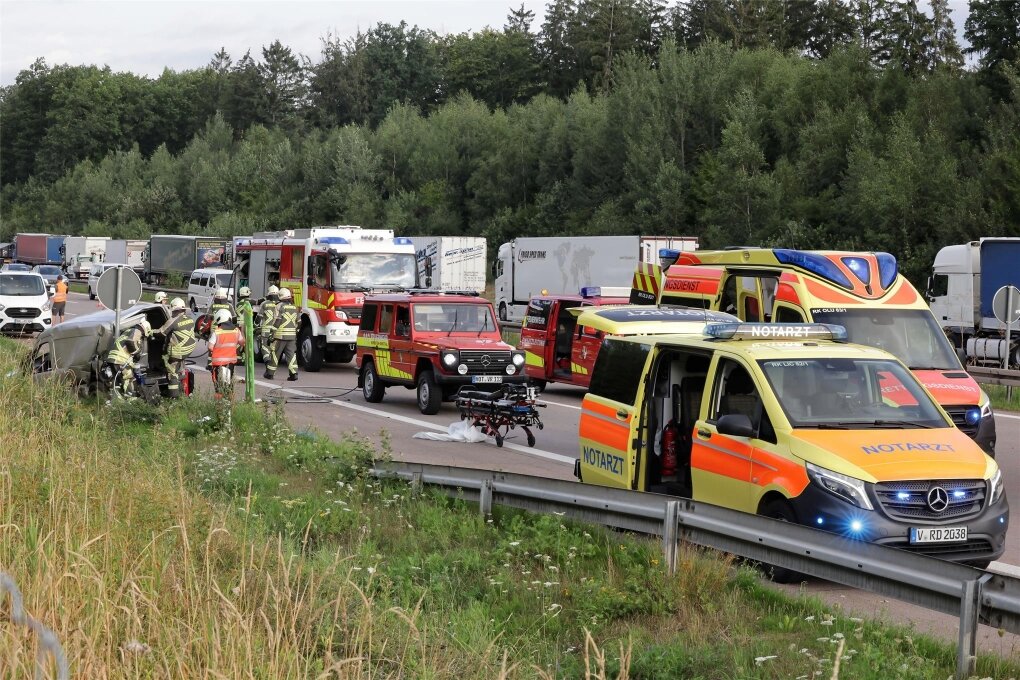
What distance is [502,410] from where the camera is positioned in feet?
53.4

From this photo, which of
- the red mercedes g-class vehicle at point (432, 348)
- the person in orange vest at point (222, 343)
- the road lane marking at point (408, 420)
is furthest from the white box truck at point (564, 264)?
the person in orange vest at point (222, 343)

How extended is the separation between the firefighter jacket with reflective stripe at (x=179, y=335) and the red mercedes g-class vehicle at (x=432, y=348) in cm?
409

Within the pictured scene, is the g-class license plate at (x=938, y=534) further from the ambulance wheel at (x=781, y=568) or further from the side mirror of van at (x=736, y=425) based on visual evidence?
the side mirror of van at (x=736, y=425)

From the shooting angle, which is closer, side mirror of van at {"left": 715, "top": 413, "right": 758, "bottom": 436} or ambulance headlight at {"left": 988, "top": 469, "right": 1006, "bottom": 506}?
ambulance headlight at {"left": 988, "top": 469, "right": 1006, "bottom": 506}

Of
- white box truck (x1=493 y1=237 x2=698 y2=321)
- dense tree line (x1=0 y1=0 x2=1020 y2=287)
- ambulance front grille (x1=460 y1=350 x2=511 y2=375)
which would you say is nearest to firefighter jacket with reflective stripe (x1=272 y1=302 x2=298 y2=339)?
ambulance front grille (x1=460 y1=350 x2=511 y2=375)

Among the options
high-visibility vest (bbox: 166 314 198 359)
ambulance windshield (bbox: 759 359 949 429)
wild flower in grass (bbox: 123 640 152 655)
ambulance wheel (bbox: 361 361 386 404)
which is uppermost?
ambulance windshield (bbox: 759 359 949 429)

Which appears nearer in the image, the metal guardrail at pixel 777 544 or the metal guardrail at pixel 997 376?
the metal guardrail at pixel 777 544

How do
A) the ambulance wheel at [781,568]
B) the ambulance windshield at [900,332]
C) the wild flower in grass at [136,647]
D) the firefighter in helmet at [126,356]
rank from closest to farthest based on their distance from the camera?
the wild flower in grass at [136,647]
the ambulance wheel at [781,568]
the ambulance windshield at [900,332]
the firefighter in helmet at [126,356]

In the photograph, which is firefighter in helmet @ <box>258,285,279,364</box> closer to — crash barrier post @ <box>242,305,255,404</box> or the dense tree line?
crash barrier post @ <box>242,305,255,404</box>

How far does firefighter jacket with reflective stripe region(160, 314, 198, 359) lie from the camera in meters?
17.9

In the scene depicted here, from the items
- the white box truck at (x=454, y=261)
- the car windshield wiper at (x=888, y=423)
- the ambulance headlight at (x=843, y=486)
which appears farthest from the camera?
the white box truck at (x=454, y=261)

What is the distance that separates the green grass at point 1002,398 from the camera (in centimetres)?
2170

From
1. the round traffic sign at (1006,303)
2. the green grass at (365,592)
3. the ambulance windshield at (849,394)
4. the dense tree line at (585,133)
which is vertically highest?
the dense tree line at (585,133)

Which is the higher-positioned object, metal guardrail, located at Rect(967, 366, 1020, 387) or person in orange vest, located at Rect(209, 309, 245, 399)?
person in orange vest, located at Rect(209, 309, 245, 399)
